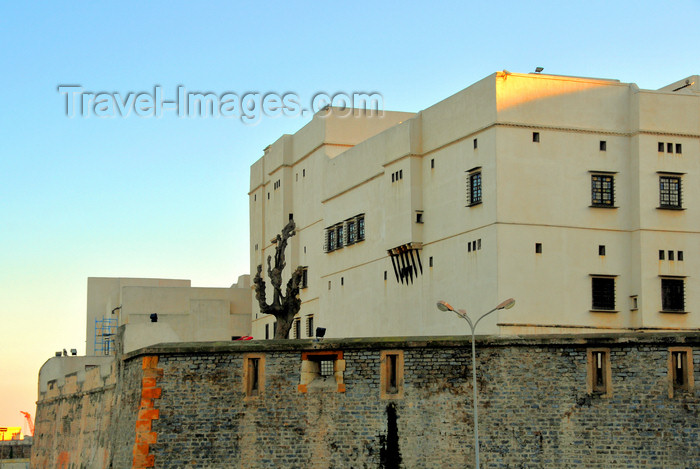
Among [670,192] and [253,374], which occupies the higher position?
[670,192]

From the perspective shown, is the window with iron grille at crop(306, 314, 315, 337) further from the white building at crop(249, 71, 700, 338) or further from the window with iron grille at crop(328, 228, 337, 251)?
the white building at crop(249, 71, 700, 338)

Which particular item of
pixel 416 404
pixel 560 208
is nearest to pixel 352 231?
pixel 560 208

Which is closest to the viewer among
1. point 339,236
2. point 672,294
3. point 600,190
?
point 672,294

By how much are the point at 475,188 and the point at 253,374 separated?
14.6 meters

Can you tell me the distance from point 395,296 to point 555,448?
19.4m

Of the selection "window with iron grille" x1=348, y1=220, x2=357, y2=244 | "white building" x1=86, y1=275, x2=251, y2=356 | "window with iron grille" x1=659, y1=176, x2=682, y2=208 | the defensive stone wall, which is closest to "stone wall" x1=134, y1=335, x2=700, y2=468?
the defensive stone wall

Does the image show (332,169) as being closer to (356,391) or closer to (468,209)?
(468,209)

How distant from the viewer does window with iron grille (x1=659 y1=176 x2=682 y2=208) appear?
45.4 metres

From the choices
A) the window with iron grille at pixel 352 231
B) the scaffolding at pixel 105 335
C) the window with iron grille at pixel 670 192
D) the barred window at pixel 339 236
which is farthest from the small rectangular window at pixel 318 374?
the scaffolding at pixel 105 335

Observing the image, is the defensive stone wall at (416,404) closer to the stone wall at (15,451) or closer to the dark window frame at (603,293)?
the dark window frame at (603,293)

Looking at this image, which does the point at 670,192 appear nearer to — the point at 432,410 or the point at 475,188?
the point at 475,188

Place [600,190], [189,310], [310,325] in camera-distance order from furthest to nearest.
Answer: [189,310] < [310,325] < [600,190]

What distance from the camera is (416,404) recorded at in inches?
1280

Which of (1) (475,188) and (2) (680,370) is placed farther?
(1) (475,188)
